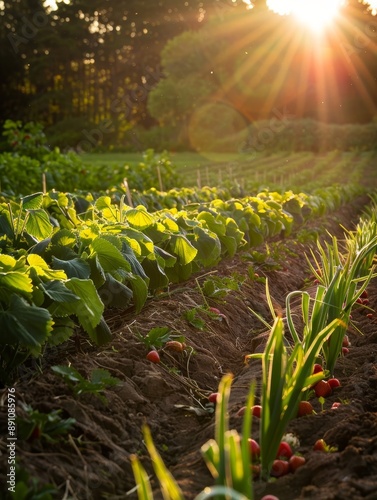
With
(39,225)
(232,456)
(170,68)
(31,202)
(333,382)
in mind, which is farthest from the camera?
(170,68)

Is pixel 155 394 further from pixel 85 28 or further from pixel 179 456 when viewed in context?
pixel 85 28

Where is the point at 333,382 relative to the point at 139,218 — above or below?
below

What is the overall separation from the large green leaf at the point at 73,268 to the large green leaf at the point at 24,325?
628mm

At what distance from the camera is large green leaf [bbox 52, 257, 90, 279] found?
333 centimetres

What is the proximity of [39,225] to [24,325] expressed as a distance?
134 cm

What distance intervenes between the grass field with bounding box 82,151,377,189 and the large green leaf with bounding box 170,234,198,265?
1066 cm

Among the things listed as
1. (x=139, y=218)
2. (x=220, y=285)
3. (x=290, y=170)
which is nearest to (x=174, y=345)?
(x=139, y=218)

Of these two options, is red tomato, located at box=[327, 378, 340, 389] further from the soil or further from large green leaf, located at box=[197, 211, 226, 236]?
large green leaf, located at box=[197, 211, 226, 236]

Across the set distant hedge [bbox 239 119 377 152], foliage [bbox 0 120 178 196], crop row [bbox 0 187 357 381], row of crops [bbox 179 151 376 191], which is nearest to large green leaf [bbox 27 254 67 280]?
crop row [bbox 0 187 357 381]

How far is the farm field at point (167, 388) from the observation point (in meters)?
2.43

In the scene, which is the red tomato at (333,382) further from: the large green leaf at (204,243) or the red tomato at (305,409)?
the large green leaf at (204,243)

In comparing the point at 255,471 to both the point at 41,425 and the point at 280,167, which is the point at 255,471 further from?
the point at 280,167

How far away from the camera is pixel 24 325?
2672 millimetres

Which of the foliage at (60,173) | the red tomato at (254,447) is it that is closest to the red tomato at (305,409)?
the red tomato at (254,447)
